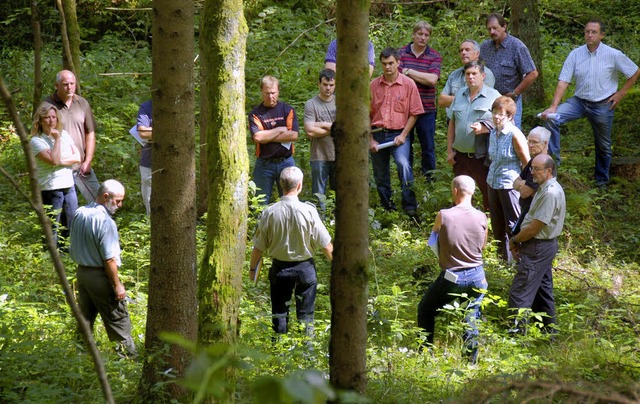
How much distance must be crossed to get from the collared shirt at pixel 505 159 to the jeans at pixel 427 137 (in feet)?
7.10

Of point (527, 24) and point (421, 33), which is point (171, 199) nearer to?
point (421, 33)

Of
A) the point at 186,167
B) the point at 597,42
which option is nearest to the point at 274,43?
the point at 597,42

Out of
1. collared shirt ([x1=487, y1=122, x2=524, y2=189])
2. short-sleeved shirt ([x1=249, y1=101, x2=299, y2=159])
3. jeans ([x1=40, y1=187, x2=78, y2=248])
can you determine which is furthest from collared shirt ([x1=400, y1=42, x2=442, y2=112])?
jeans ([x1=40, y1=187, x2=78, y2=248])

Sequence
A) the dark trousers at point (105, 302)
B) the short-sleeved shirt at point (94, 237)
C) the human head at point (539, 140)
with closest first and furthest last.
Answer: the short-sleeved shirt at point (94, 237) < the dark trousers at point (105, 302) < the human head at point (539, 140)

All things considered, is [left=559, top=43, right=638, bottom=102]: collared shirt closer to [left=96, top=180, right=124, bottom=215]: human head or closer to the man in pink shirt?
the man in pink shirt

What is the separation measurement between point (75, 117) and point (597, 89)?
23.2ft

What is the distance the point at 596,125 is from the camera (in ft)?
35.7

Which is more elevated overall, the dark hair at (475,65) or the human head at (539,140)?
the dark hair at (475,65)

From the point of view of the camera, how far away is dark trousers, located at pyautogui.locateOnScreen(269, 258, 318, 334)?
6957mm

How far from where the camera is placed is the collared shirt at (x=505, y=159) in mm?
8414

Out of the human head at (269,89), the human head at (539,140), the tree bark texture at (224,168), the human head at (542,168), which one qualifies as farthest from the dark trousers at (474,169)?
the tree bark texture at (224,168)

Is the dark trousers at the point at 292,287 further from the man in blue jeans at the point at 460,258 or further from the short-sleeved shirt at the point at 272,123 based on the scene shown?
the short-sleeved shirt at the point at 272,123

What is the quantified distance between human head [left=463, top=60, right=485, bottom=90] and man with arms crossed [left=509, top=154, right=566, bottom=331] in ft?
7.62

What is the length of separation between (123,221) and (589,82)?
683 centimetres
